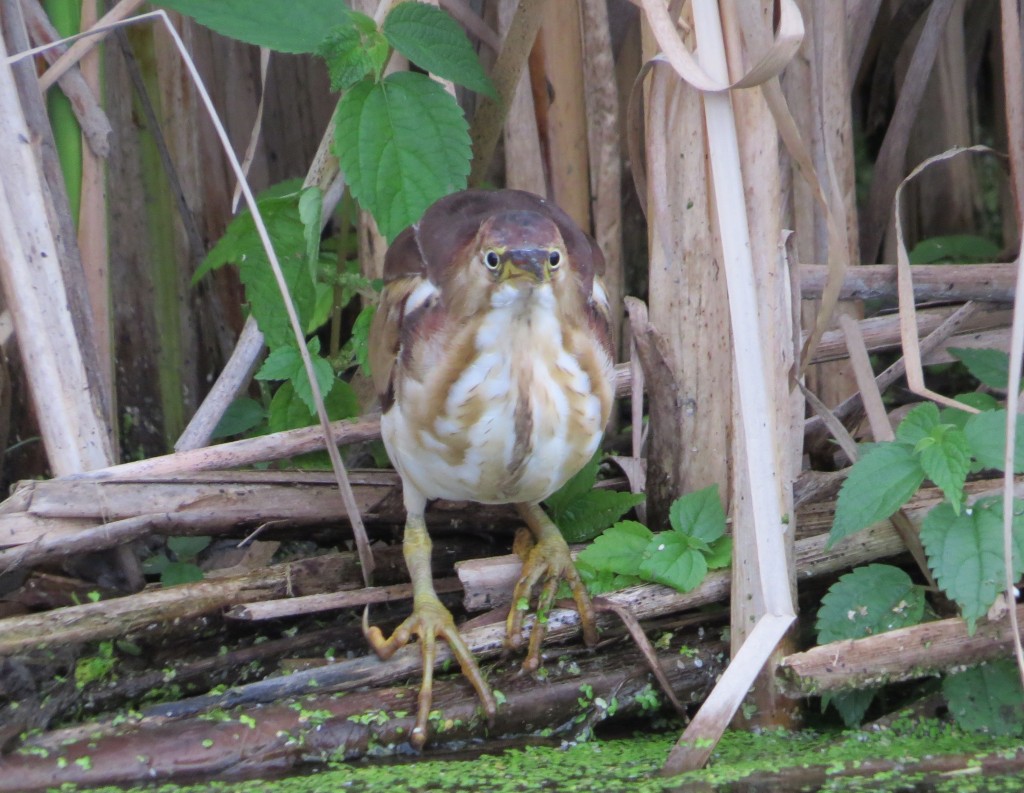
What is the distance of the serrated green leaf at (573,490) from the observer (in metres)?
2.29

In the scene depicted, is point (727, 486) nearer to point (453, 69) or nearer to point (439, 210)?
point (439, 210)

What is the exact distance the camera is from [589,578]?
6.95 ft

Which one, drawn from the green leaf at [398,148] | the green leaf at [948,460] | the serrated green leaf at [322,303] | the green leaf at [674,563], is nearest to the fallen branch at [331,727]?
the green leaf at [674,563]

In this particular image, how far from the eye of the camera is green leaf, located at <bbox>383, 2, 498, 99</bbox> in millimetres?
2195

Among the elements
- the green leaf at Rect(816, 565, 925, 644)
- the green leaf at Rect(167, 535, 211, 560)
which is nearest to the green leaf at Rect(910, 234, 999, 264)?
the green leaf at Rect(816, 565, 925, 644)

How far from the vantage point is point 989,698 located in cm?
185

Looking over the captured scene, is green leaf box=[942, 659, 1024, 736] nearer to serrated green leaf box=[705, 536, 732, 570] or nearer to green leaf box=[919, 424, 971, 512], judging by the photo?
green leaf box=[919, 424, 971, 512]

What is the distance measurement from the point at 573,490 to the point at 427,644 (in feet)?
1.47

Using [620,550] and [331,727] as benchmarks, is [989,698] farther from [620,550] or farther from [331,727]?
[331,727]

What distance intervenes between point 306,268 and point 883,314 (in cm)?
131

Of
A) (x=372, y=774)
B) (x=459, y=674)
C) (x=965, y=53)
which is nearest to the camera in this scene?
(x=372, y=774)

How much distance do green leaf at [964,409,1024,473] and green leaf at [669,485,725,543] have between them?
42cm

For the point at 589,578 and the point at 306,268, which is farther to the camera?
the point at 306,268

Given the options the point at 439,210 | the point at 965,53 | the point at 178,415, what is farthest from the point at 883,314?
the point at 178,415
